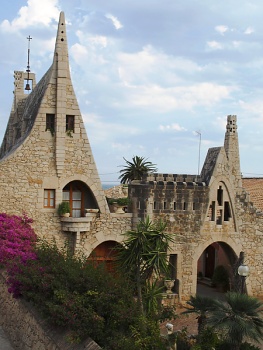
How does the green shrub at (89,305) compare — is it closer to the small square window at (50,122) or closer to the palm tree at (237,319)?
the palm tree at (237,319)

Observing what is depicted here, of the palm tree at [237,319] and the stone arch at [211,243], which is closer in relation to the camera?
the palm tree at [237,319]

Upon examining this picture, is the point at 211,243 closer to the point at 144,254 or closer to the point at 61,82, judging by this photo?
the point at 144,254

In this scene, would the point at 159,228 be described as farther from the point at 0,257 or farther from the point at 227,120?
the point at 227,120

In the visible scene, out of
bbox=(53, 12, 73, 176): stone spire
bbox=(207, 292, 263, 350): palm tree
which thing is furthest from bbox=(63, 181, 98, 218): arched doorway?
bbox=(207, 292, 263, 350): palm tree

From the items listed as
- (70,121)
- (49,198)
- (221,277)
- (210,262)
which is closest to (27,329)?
(49,198)

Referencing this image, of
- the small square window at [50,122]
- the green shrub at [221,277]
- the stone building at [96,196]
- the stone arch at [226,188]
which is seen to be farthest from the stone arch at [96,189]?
the green shrub at [221,277]

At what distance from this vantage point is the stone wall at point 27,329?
14.1m

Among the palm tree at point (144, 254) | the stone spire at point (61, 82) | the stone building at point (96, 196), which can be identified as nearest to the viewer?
the palm tree at point (144, 254)

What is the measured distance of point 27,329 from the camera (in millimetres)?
16188

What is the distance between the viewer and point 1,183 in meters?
23.7

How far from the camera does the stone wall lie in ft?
46.2

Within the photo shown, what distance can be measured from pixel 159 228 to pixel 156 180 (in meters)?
4.56

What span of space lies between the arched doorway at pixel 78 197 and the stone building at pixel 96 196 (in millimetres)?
50

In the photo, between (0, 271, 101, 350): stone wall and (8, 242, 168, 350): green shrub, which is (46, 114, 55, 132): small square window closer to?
(0, 271, 101, 350): stone wall
